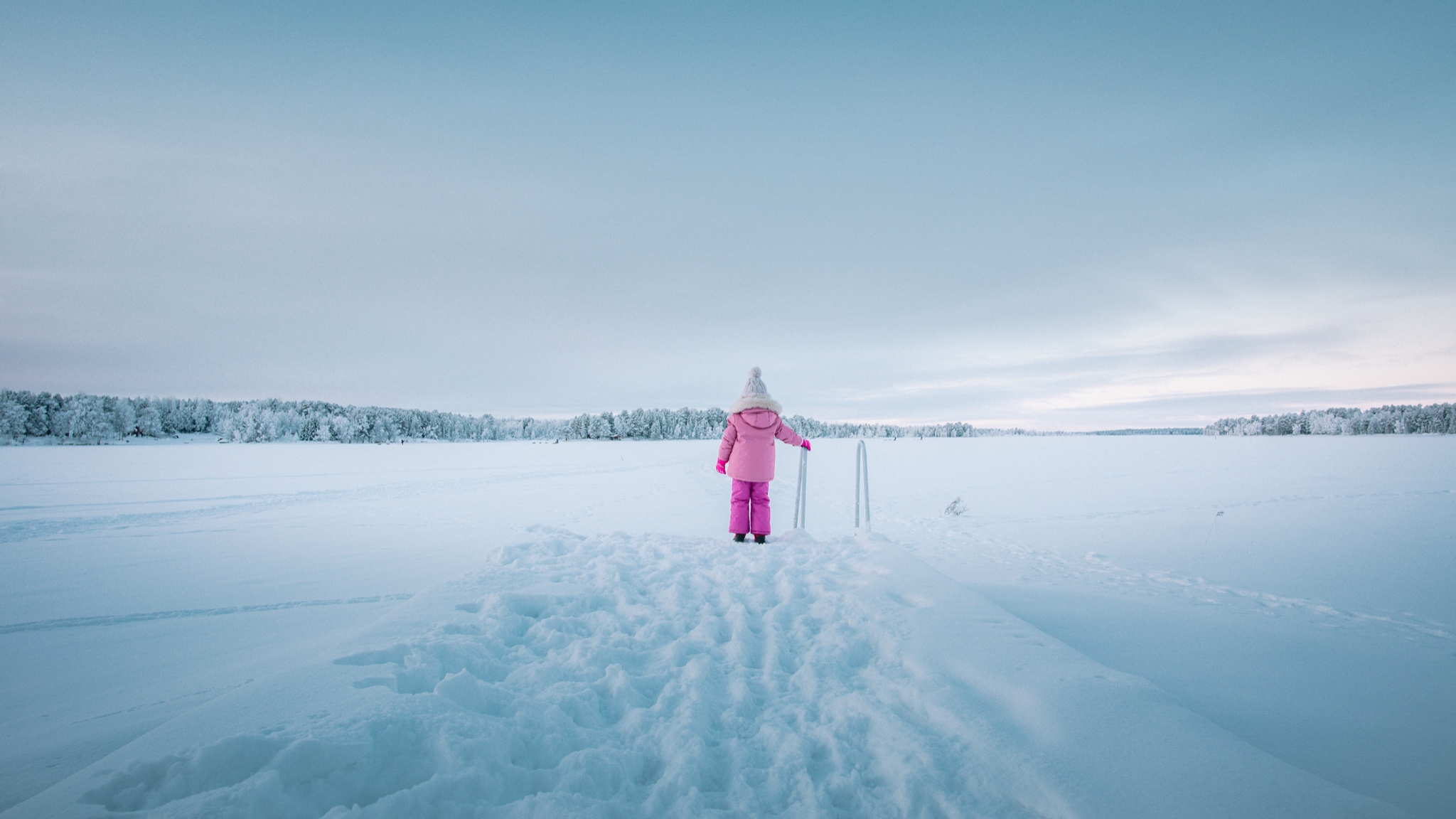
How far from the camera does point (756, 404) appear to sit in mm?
7145

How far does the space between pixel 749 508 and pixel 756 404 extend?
4.64 feet

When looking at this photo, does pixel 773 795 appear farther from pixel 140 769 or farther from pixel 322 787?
pixel 140 769

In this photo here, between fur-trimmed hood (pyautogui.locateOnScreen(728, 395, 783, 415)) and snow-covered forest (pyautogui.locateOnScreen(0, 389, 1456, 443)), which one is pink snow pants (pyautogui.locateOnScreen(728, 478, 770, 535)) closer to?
fur-trimmed hood (pyautogui.locateOnScreen(728, 395, 783, 415))

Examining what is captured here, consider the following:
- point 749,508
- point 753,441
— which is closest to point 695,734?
point 749,508

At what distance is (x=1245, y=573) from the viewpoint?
5.96 m

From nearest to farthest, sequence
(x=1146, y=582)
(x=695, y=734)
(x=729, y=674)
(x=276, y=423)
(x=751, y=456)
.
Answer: (x=695, y=734) → (x=729, y=674) → (x=1146, y=582) → (x=751, y=456) → (x=276, y=423)

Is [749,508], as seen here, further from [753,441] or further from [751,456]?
[753,441]

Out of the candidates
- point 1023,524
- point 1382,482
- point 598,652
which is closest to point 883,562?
point 598,652

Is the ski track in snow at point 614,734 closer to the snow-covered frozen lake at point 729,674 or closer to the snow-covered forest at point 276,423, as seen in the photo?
the snow-covered frozen lake at point 729,674

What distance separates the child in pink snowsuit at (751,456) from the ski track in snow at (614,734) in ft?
9.60

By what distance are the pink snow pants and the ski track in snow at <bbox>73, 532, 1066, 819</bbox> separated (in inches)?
114

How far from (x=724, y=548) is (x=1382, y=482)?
1841cm

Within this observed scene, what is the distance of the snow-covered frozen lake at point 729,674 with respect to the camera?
1965mm

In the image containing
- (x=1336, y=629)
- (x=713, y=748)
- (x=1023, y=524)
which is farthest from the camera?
(x=1023, y=524)
